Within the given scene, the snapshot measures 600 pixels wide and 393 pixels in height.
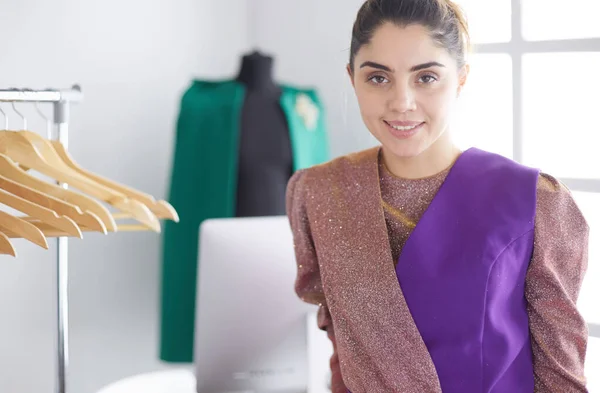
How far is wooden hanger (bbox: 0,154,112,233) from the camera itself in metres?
1.51

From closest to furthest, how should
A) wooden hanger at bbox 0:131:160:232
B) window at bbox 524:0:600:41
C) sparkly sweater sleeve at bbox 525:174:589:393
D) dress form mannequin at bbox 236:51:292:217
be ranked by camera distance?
sparkly sweater sleeve at bbox 525:174:589:393 < wooden hanger at bbox 0:131:160:232 < window at bbox 524:0:600:41 < dress form mannequin at bbox 236:51:292:217

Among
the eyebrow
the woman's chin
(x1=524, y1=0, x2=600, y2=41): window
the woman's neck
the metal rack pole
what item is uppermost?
(x1=524, y1=0, x2=600, y2=41): window

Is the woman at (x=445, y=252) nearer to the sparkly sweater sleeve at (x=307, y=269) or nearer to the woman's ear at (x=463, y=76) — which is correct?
the woman's ear at (x=463, y=76)

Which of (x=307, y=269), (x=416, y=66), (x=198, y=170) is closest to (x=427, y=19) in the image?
(x=416, y=66)

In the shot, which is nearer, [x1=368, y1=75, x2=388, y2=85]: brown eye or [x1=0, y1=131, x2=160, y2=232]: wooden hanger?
[x1=368, y1=75, x2=388, y2=85]: brown eye

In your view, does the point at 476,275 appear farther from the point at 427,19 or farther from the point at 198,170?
the point at 198,170

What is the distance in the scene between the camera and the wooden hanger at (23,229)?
1.44m

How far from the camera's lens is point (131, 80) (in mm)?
2809

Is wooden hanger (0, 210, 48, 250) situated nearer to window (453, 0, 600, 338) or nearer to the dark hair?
the dark hair

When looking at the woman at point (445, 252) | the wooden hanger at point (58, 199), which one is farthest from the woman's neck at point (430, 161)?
the wooden hanger at point (58, 199)

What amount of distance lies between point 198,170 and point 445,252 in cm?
144

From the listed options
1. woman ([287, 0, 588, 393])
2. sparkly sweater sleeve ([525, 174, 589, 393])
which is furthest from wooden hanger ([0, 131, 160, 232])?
sparkly sweater sleeve ([525, 174, 589, 393])

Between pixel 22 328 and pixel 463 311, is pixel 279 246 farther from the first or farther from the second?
pixel 22 328

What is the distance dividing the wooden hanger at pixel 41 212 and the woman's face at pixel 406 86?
1.81ft
